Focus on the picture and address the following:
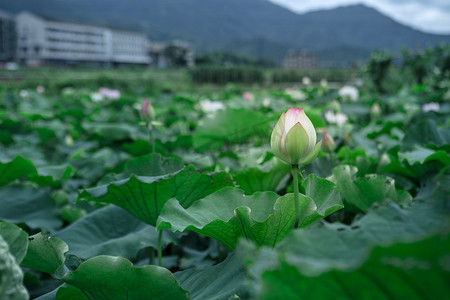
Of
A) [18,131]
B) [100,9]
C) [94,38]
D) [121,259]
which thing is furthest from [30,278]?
[100,9]

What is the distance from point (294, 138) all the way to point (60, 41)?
2451 inches

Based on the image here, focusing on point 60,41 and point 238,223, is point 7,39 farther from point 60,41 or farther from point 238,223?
point 238,223

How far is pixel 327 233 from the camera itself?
31 cm

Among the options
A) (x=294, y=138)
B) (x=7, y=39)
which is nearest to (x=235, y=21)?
(x=7, y=39)

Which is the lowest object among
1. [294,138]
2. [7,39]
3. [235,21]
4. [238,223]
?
[238,223]

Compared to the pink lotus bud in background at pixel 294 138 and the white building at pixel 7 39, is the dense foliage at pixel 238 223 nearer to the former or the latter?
the pink lotus bud in background at pixel 294 138

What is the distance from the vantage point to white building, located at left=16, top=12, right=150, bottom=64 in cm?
5541

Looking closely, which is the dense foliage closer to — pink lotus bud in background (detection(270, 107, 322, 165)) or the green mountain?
pink lotus bud in background (detection(270, 107, 322, 165))

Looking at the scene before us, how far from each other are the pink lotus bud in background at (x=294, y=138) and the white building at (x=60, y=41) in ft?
201

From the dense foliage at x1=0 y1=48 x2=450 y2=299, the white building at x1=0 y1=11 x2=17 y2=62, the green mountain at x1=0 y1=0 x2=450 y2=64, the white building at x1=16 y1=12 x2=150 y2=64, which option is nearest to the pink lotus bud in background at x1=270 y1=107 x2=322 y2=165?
the dense foliage at x1=0 y1=48 x2=450 y2=299

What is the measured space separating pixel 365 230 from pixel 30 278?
0.74 meters

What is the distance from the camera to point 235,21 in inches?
5507

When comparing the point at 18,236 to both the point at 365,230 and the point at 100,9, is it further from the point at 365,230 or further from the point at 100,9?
the point at 100,9

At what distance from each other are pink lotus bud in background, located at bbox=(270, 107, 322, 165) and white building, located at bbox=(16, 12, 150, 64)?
6138 cm
